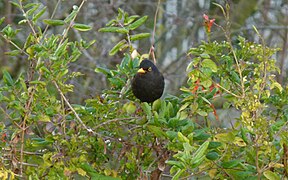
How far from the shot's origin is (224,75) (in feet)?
6.39

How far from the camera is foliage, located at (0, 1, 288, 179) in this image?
68.0 inches

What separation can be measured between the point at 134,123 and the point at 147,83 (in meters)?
→ 0.12

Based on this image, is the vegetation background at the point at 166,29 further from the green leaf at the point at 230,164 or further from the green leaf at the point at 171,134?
the green leaf at the point at 171,134

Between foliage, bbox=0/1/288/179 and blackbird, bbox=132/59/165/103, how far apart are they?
3cm

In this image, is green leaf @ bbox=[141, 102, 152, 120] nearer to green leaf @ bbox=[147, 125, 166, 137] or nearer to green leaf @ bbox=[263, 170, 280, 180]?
green leaf @ bbox=[147, 125, 166, 137]

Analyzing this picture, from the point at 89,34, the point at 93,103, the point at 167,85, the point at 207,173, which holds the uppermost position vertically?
the point at 93,103

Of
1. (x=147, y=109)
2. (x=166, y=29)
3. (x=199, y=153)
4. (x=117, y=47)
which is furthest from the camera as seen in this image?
(x=166, y=29)

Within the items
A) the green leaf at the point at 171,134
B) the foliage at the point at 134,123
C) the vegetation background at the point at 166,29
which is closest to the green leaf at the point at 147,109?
the foliage at the point at 134,123

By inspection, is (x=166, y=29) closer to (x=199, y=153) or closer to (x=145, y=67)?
(x=145, y=67)

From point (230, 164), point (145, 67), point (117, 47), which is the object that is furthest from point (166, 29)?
point (230, 164)

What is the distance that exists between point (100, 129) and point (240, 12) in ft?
13.2

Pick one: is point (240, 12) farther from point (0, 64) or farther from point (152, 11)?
point (0, 64)

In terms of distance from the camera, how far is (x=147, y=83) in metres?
1.82

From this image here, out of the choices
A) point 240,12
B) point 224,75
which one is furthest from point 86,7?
point 224,75
